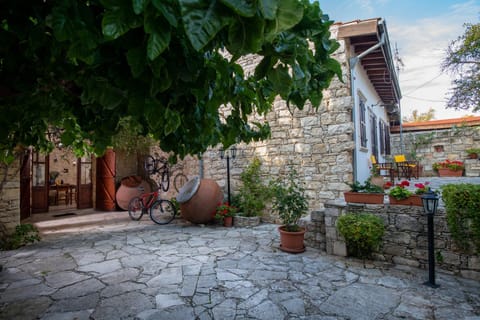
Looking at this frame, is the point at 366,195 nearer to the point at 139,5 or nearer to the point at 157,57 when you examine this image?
the point at 157,57

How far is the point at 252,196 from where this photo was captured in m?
5.68

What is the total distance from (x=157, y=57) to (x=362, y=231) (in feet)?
10.3

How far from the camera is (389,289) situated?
2.58m

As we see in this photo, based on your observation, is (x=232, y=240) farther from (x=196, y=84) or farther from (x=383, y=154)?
(x=383, y=154)

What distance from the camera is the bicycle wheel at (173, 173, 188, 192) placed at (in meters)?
7.23

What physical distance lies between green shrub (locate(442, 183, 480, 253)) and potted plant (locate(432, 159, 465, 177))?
18.6 feet

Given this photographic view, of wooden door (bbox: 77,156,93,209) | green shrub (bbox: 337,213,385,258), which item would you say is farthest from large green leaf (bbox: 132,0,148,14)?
wooden door (bbox: 77,156,93,209)

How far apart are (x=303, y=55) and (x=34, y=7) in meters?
1.01

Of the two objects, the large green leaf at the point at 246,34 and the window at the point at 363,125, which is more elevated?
the window at the point at 363,125

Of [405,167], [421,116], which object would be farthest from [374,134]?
[421,116]

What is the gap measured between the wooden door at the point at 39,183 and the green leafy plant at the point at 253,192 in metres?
6.29

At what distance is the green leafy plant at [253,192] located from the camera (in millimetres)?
5648

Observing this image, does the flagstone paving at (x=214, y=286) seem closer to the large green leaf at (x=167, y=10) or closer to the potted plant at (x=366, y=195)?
the potted plant at (x=366, y=195)

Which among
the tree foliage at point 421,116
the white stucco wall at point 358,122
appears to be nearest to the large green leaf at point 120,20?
the white stucco wall at point 358,122
